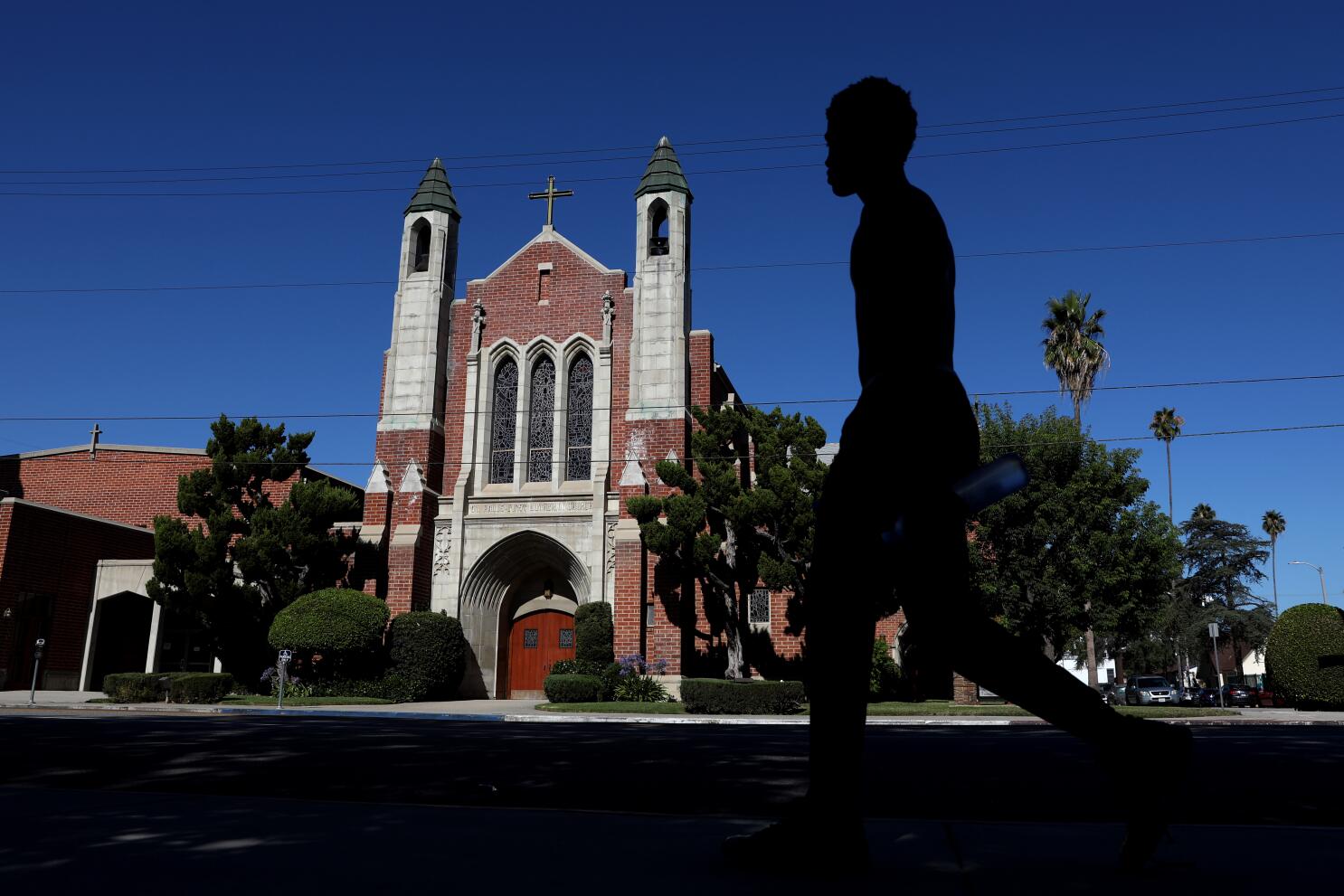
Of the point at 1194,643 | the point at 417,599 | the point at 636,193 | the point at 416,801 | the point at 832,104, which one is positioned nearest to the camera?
the point at 832,104

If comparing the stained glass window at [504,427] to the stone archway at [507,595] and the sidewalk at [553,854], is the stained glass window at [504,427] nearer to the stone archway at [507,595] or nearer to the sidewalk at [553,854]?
the stone archway at [507,595]

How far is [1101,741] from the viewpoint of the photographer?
225 cm

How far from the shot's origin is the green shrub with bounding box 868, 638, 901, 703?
24.8m

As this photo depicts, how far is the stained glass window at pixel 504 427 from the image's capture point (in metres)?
27.7

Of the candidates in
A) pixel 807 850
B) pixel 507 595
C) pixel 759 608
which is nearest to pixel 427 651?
pixel 507 595

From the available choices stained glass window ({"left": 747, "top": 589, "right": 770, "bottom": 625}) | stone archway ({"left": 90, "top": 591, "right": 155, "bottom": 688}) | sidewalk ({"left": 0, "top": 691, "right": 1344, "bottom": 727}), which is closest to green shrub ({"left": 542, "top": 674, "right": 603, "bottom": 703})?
sidewalk ({"left": 0, "top": 691, "right": 1344, "bottom": 727})

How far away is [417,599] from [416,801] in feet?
74.6

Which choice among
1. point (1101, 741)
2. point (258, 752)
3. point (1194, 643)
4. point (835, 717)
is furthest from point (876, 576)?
point (1194, 643)

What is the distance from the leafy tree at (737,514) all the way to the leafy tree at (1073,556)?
257 inches

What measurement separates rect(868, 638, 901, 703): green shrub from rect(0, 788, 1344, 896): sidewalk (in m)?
22.7

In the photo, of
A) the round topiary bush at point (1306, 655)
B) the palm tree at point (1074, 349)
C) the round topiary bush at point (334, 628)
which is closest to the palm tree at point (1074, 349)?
the palm tree at point (1074, 349)

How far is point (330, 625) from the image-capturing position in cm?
2200

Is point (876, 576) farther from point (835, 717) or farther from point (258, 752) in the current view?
point (258, 752)

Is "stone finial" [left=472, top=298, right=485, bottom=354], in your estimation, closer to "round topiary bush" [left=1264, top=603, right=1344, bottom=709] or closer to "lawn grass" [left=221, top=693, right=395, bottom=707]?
"lawn grass" [left=221, top=693, right=395, bottom=707]
